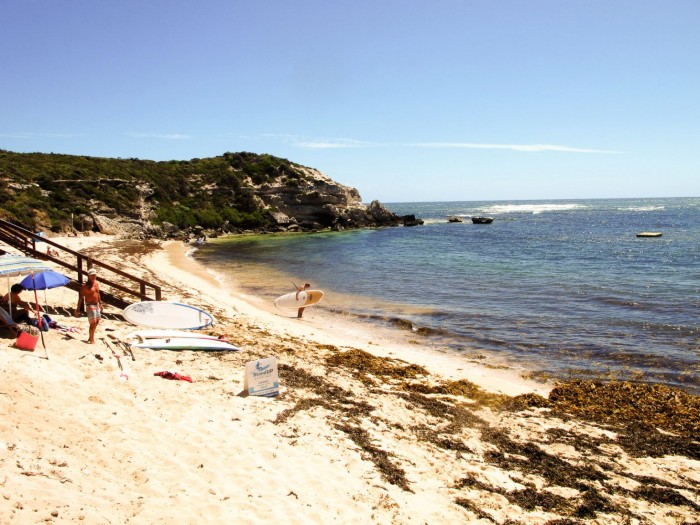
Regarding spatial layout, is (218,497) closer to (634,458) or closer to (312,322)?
(634,458)

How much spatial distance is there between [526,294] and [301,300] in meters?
12.8

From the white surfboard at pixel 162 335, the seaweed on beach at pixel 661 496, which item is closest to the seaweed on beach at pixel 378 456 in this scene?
the seaweed on beach at pixel 661 496

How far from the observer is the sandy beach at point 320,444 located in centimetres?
577

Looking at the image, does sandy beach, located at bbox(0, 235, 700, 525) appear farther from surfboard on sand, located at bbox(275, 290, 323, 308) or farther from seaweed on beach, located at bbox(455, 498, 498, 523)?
surfboard on sand, located at bbox(275, 290, 323, 308)

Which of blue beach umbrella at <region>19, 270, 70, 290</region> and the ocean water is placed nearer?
blue beach umbrella at <region>19, 270, 70, 290</region>

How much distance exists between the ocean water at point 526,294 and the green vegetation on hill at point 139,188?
13.2 meters

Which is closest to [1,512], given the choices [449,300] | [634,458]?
[634,458]

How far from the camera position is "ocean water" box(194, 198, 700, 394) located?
1533cm

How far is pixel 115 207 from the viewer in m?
51.0

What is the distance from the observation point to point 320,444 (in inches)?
312

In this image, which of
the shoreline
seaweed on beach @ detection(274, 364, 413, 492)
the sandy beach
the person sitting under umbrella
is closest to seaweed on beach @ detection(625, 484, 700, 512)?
the sandy beach

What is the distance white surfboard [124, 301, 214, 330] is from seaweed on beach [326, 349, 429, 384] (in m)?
4.28

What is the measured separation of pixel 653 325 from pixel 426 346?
9.80 m

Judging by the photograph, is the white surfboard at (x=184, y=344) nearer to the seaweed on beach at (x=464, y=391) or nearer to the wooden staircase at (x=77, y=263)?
the wooden staircase at (x=77, y=263)
